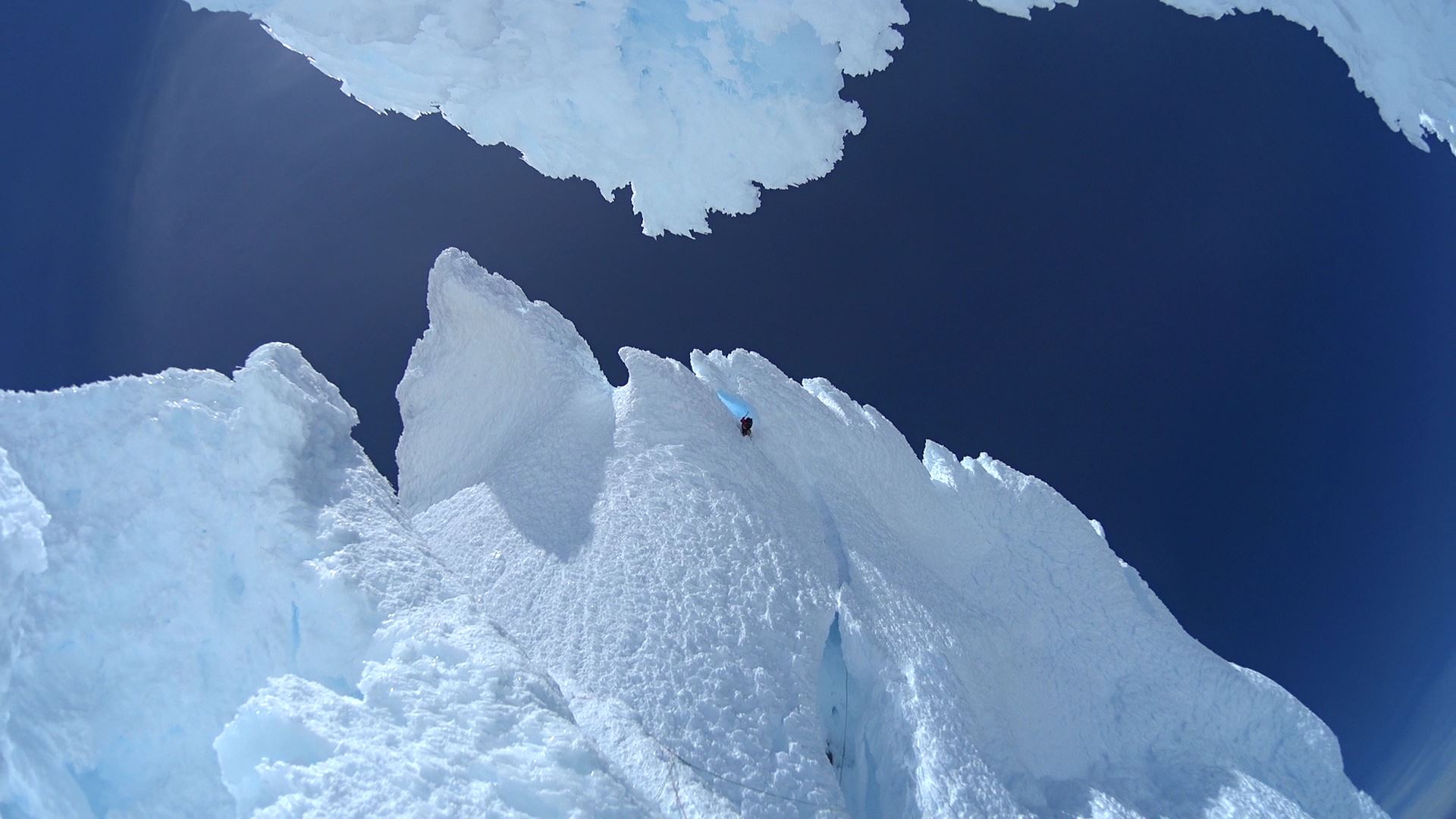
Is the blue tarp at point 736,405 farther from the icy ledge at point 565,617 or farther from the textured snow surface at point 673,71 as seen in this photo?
the textured snow surface at point 673,71

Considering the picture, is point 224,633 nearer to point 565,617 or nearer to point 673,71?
point 565,617

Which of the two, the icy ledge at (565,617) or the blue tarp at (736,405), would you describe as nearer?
the icy ledge at (565,617)

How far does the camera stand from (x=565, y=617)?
554 cm

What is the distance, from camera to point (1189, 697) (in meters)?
6.67

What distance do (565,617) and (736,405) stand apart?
9.45ft

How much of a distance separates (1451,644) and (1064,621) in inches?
332

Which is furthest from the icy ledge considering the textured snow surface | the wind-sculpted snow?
the textured snow surface

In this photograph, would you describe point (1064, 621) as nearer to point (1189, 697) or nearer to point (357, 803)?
point (1189, 697)

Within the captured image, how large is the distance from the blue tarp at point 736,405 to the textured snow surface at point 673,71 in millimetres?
3759

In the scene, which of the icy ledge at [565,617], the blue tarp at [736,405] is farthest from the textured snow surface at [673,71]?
the blue tarp at [736,405]

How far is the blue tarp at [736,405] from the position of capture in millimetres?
7707

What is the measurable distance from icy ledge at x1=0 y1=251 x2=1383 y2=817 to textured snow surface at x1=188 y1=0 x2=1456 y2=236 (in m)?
2.76

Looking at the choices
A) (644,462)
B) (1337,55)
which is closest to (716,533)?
(644,462)

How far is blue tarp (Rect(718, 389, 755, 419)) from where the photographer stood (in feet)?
25.3
